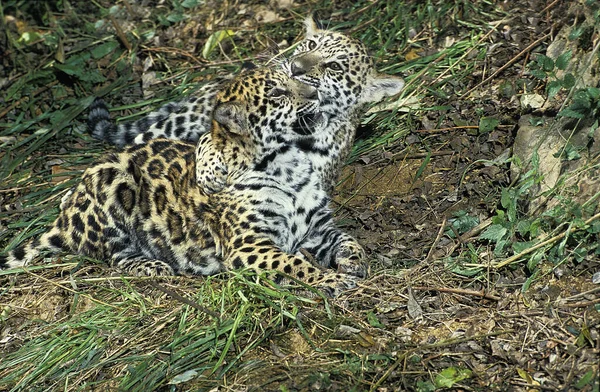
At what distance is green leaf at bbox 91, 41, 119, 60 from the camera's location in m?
11.3

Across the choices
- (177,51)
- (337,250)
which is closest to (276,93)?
(337,250)

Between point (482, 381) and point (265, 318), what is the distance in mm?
1646

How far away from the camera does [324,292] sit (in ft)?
22.9

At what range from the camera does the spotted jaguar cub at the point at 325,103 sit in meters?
8.48

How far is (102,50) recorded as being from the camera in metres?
11.4

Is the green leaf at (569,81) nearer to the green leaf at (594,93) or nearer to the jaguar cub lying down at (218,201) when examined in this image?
the green leaf at (594,93)

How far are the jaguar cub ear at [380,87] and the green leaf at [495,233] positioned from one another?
2518mm

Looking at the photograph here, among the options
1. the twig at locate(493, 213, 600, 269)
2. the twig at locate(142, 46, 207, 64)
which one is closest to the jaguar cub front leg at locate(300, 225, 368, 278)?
the twig at locate(493, 213, 600, 269)

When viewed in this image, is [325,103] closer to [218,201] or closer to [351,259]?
[218,201]

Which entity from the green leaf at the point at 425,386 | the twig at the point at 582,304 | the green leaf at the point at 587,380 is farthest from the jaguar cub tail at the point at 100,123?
the green leaf at the point at 587,380

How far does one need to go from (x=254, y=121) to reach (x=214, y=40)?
356cm

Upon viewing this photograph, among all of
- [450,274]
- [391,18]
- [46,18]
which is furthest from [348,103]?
[46,18]

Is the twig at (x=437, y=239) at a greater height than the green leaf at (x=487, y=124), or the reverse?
the green leaf at (x=487, y=124)

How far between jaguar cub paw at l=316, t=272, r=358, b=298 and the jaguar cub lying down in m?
0.57
